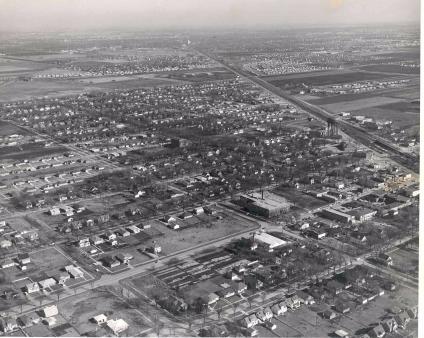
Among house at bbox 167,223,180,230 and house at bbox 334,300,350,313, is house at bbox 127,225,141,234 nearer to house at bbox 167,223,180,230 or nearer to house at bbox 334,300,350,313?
house at bbox 167,223,180,230

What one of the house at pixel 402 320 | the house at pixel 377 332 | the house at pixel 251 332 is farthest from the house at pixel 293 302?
the house at pixel 402 320

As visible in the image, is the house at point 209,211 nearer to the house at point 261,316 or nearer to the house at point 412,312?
the house at point 261,316

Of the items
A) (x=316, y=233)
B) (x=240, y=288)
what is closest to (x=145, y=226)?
(x=240, y=288)

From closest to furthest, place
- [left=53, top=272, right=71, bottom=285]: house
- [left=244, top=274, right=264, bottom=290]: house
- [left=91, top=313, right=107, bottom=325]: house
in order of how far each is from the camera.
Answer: [left=91, top=313, right=107, bottom=325]: house
[left=244, top=274, right=264, bottom=290]: house
[left=53, top=272, right=71, bottom=285]: house

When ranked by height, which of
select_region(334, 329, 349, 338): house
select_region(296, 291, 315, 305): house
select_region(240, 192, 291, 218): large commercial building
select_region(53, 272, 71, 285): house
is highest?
select_region(240, 192, 291, 218): large commercial building

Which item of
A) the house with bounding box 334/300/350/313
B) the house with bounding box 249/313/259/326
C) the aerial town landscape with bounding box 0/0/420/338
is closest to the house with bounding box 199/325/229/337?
the aerial town landscape with bounding box 0/0/420/338

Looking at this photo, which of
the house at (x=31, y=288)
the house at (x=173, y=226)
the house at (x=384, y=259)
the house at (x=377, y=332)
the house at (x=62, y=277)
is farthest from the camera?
the house at (x=173, y=226)
